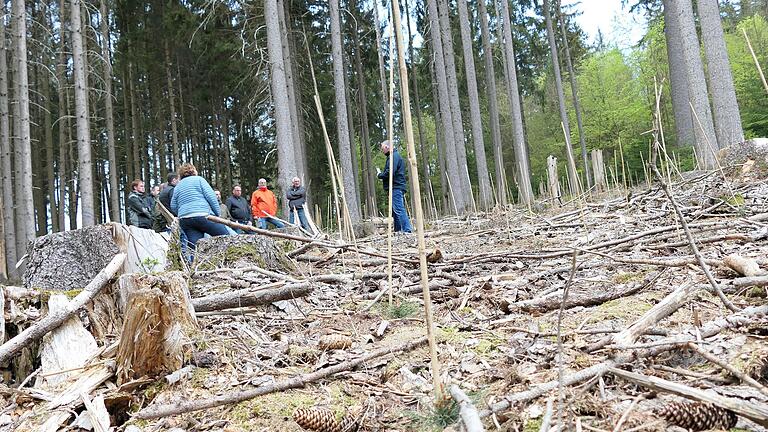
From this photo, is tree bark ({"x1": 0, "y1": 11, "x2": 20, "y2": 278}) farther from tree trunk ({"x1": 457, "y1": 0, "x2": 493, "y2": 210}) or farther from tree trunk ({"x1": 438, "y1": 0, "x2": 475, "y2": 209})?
tree trunk ({"x1": 457, "y1": 0, "x2": 493, "y2": 210})

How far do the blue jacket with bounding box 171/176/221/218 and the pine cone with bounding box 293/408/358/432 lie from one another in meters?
3.76

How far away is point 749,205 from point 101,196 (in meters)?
27.1

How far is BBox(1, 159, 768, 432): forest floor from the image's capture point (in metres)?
1.53

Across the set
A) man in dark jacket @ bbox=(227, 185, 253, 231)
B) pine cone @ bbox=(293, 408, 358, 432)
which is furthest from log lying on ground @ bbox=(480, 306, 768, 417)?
man in dark jacket @ bbox=(227, 185, 253, 231)

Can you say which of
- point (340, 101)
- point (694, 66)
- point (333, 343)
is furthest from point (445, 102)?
point (333, 343)

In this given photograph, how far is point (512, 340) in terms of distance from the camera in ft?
7.55

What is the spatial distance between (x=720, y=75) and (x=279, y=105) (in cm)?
791

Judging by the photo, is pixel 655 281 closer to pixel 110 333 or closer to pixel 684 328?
pixel 684 328

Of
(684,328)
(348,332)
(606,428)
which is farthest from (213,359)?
(684,328)

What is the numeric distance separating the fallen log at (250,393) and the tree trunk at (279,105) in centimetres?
772

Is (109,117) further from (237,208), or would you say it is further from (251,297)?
(251,297)

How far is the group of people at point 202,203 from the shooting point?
521 cm

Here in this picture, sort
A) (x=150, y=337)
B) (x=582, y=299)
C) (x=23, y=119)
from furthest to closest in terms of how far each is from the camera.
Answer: (x=23, y=119) < (x=582, y=299) < (x=150, y=337)

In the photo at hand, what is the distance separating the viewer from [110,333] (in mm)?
2904
